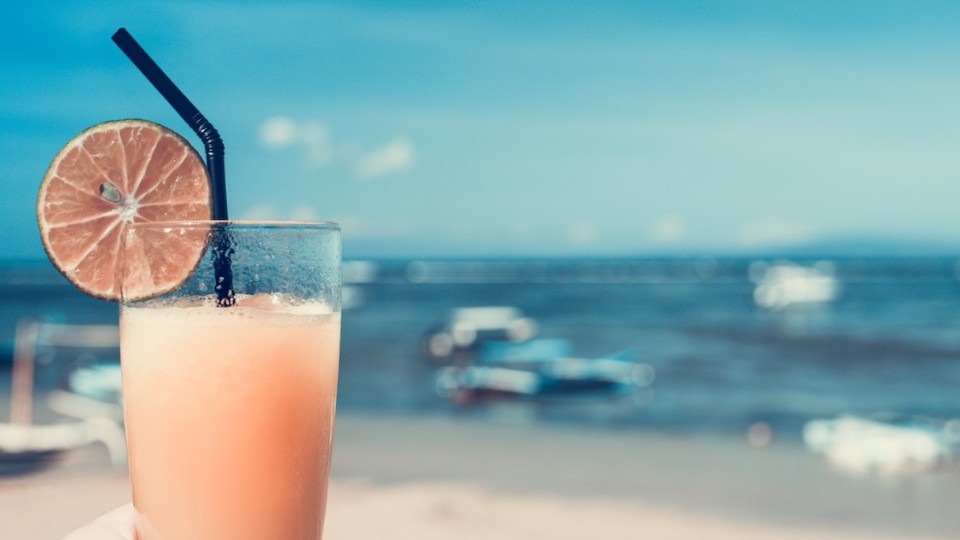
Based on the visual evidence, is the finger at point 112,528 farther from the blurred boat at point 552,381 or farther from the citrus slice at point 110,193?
the blurred boat at point 552,381

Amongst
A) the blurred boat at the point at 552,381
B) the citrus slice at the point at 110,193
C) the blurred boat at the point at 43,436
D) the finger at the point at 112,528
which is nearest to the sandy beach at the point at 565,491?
the blurred boat at the point at 43,436

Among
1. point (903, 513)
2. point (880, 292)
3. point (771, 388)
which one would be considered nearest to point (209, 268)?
point (903, 513)

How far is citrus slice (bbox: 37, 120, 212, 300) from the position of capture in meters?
1.75

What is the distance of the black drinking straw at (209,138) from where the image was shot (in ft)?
5.18

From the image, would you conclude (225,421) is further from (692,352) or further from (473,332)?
(473,332)

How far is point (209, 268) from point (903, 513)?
9.25m

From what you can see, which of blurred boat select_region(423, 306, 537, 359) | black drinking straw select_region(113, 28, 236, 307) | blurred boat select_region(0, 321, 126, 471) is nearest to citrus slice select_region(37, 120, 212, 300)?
black drinking straw select_region(113, 28, 236, 307)

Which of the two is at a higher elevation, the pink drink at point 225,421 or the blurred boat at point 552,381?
the blurred boat at point 552,381

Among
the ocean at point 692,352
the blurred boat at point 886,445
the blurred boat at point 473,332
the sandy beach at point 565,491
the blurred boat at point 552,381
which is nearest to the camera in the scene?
the sandy beach at point 565,491

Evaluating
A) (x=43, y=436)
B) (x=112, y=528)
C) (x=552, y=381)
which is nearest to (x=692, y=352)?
(x=552, y=381)

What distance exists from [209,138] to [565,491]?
846 cm

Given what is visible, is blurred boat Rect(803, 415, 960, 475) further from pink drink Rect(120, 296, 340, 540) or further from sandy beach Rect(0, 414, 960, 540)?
pink drink Rect(120, 296, 340, 540)

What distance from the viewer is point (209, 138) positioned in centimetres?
173

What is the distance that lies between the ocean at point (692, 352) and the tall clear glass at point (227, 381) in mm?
12277
